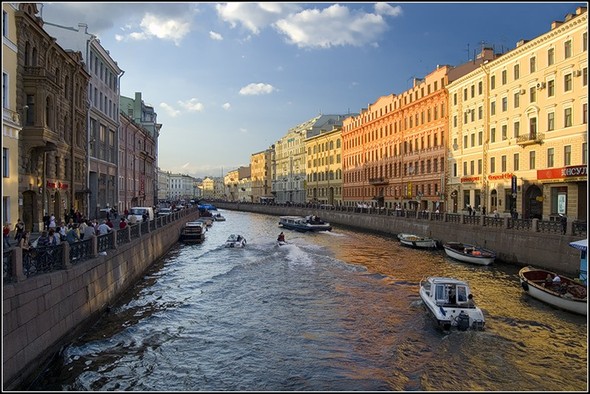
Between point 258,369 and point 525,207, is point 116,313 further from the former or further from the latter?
point 525,207

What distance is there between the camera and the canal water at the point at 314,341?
13.3 meters

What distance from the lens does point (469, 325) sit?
1717 centimetres

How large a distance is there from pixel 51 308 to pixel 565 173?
36.6 meters

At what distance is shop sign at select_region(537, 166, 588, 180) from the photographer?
36219 mm

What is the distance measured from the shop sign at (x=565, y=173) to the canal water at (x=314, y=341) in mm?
13350

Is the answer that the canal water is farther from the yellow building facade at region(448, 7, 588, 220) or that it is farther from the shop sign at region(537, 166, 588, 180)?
the yellow building facade at region(448, 7, 588, 220)

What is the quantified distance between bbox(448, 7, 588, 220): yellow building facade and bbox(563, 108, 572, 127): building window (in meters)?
0.08

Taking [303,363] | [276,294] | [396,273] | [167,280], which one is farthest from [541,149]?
[303,363]

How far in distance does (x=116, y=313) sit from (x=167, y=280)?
825 centimetres

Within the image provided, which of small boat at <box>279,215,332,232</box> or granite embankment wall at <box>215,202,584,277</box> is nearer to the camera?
granite embankment wall at <box>215,202,584,277</box>

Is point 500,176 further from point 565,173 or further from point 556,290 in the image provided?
point 556,290

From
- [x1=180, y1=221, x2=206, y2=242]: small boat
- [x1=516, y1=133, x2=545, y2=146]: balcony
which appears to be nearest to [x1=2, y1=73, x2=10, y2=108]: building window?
[x1=180, y1=221, x2=206, y2=242]: small boat

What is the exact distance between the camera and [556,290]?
21312 millimetres

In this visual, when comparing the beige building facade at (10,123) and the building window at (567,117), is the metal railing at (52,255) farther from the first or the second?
the building window at (567,117)
